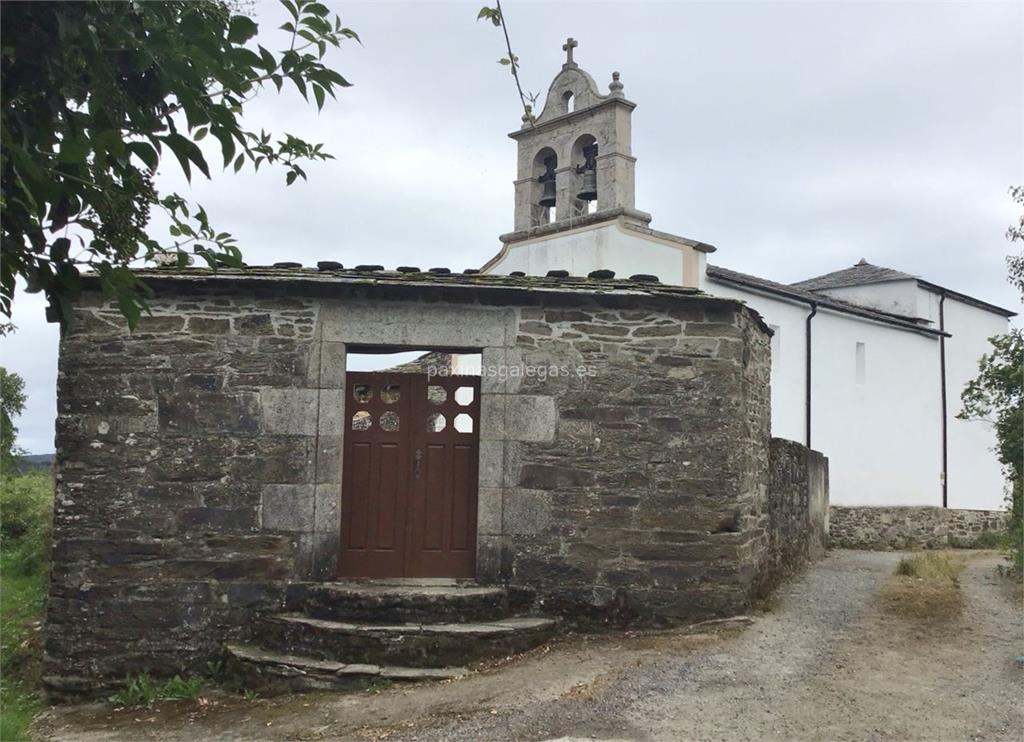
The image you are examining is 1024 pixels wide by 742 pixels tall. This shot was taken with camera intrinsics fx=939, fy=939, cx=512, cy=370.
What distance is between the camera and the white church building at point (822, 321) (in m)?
16.1

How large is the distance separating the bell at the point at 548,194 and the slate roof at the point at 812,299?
127 inches

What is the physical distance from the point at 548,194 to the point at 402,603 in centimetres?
1118

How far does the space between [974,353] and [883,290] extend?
266 centimetres

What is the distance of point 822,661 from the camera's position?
7090 mm

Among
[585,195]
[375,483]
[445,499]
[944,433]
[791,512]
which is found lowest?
[791,512]

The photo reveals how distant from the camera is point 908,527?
18.1 metres

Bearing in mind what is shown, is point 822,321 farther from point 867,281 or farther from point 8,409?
point 8,409

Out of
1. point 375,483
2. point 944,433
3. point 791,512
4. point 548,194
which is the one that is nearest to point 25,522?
point 375,483

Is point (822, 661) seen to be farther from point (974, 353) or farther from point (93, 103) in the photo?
point (974, 353)

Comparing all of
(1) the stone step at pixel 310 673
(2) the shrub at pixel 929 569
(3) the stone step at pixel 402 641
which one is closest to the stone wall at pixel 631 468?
(3) the stone step at pixel 402 641

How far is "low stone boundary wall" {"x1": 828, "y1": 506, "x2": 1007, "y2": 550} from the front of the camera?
56.5 ft

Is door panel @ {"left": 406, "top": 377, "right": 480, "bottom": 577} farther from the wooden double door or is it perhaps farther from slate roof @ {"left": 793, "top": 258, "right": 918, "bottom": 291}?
slate roof @ {"left": 793, "top": 258, "right": 918, "bottom": 291}

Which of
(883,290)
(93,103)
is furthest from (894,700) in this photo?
(883,290)

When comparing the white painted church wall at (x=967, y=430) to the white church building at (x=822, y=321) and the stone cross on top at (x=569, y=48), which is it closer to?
the white church building at (x=822, y=321)
